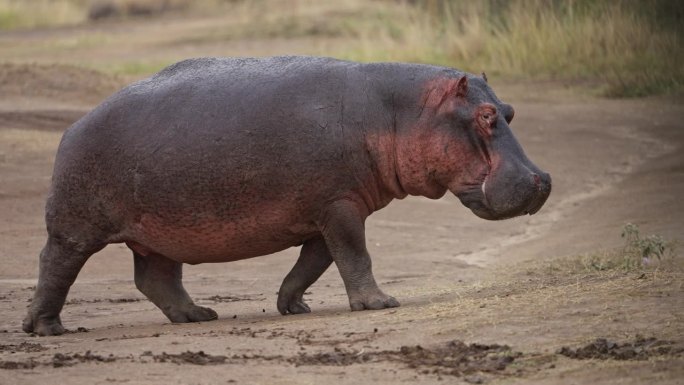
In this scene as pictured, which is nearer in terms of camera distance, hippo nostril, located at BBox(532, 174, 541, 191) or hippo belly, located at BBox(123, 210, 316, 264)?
hippo nostril, located at BBox(532, 174, 541, 191)

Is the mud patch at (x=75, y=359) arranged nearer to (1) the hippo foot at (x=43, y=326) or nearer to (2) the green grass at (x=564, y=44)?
(1) the hippo foot at (x=43, y=326)

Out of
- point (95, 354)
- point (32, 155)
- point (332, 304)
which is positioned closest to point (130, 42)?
point (32, 155)

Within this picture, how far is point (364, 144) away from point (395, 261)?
3.56 m

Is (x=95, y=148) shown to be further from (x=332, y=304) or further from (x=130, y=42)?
(x=130, y=42)

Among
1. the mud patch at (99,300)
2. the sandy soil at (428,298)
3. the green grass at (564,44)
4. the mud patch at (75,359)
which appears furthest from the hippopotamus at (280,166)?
the green grass at (564,44)

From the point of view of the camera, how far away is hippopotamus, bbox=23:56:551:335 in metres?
7.52

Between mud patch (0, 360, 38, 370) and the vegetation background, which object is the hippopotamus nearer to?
mud patch (0, 360, 38, 370)

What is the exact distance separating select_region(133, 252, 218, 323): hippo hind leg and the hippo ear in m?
1.89

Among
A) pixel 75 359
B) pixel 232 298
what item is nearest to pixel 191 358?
pixel 75 359

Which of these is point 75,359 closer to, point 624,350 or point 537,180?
point 624,350

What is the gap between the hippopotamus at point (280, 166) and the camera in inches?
296

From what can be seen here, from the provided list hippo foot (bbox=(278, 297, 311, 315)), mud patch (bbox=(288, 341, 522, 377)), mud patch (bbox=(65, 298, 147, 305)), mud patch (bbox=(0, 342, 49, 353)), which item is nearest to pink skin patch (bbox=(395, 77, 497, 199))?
hippo foot (bbox=(278, 297, 311, 315))

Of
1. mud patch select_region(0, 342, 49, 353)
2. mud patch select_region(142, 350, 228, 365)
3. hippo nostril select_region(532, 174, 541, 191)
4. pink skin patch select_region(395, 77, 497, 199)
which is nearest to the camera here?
mud patch select_region(142, 350, 228, 365)

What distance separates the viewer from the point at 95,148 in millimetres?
7902
